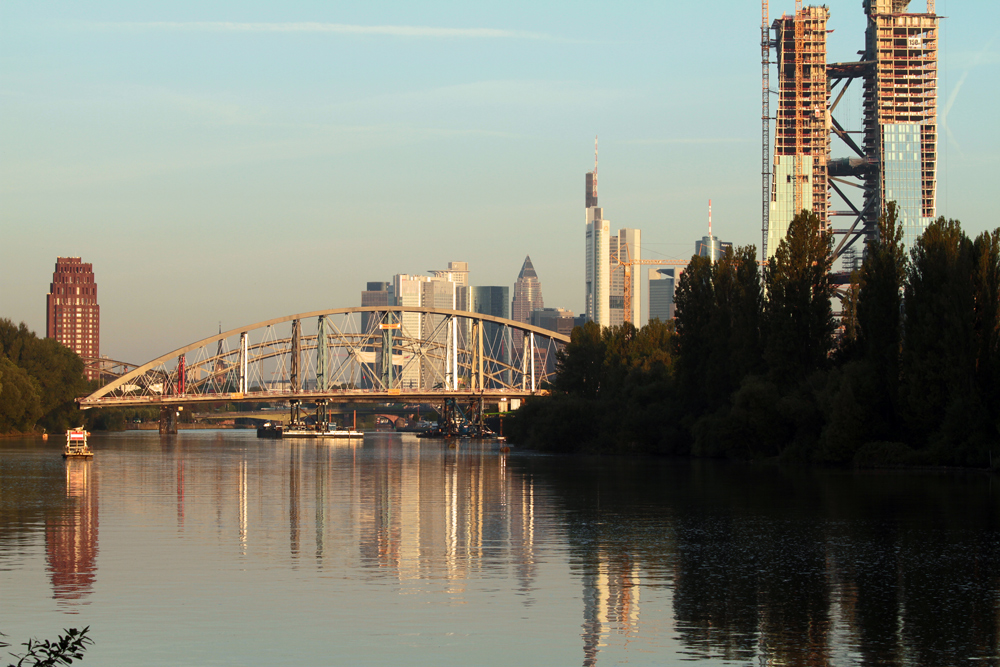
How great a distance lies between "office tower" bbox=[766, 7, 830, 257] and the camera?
615 ft

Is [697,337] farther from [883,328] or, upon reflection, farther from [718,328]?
[883,328]

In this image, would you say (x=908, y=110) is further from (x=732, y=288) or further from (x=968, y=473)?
(x=968, y=473)

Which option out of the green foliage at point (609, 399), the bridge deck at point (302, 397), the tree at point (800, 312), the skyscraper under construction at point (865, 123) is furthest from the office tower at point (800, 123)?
the tree at point (800, 312)

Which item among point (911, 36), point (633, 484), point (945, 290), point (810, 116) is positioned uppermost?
point (911, 36)

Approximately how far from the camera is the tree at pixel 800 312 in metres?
73.9

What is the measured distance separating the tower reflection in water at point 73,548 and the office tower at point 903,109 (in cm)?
16306

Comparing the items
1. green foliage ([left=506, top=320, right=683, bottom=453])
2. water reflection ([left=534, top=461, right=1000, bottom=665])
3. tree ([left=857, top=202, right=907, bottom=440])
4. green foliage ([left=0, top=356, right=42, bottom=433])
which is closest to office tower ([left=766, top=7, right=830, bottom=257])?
green foliage ([left=506, top=320, right=683, bottom=453])

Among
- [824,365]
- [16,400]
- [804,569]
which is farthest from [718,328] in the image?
[16,400]

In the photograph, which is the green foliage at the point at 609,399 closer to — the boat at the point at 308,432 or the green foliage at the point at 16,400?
the green foliage at the point at 16,400

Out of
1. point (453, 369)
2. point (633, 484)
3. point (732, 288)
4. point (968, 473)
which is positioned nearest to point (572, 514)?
point (633, 484)

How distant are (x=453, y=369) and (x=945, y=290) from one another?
139834 millimetres

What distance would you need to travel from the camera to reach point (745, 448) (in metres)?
77.4

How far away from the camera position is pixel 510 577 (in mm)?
23422

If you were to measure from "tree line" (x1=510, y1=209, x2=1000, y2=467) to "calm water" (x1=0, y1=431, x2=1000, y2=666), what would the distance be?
15276 millimetres
